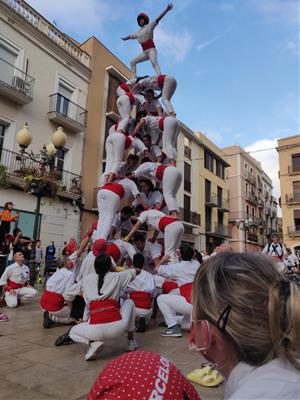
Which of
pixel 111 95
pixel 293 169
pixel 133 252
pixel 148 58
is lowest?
pixel 133 252

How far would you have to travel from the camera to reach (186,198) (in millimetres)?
29000

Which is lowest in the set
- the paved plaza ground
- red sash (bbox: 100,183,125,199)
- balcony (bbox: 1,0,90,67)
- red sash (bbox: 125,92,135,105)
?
the paved plaza ground

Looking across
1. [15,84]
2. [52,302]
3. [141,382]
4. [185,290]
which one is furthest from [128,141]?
[15,84]

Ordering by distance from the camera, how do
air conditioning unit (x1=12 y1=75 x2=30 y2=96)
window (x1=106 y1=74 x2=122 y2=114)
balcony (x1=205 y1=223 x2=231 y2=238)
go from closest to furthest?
air conditioning unit (x1=12 y1=75 x2=30 y2=96) → window (x1=106 y1=74 x2=122 y2=114) → balcony (x1=205 y1=223 x2=231 y2=238)

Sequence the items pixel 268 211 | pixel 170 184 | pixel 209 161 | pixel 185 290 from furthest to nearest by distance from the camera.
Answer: pixel 268 211, pixel 209 161, pixel 170 184, pixel 185 290

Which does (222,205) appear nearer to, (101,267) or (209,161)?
(209,161)

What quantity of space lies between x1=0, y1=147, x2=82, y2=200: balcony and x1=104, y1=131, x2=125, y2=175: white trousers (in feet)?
24.9

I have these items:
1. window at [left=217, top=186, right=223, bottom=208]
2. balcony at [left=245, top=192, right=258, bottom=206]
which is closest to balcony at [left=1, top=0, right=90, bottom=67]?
window at [left=217, top=186, right=223, bottom=208]

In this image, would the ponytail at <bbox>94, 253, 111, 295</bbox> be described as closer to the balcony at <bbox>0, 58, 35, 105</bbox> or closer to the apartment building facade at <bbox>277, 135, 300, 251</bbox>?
the balcony at <bbox>0, 58, 35, 105</bbox>

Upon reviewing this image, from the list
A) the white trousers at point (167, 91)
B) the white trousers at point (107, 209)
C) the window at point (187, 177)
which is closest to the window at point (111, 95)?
the window at point (187, 177)

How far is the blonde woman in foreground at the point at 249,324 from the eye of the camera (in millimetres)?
892

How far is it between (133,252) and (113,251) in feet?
1.24

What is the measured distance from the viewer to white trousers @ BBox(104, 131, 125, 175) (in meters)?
6.44

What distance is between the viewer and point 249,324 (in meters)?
0.99
